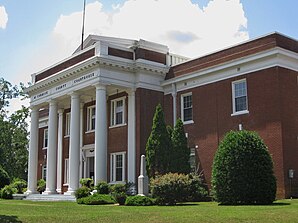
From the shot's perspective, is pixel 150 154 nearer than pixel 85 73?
Yes

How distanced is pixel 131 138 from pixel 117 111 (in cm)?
316

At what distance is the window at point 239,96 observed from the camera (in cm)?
2761

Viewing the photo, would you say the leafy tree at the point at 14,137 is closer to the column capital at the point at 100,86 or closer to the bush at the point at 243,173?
the column capital at the point at 100,86

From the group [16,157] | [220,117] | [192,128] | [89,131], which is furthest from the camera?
[16,157]

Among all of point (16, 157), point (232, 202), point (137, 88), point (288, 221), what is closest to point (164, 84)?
point (137, 88)

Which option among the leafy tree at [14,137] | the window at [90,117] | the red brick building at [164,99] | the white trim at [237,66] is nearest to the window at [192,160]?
the red brick building at [164,99]

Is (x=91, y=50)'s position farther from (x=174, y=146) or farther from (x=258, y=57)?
(x=258, y=57)

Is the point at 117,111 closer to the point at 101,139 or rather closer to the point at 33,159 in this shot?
the point at 101,139

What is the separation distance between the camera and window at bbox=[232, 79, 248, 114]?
90.6 ft

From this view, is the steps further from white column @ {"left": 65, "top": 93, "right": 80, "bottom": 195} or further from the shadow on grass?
the shadow on grass

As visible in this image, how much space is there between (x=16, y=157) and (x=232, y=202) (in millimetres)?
47403

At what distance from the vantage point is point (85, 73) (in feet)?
107

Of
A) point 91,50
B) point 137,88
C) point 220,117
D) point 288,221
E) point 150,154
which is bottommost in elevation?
point 288,221

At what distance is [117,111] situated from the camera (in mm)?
34875
